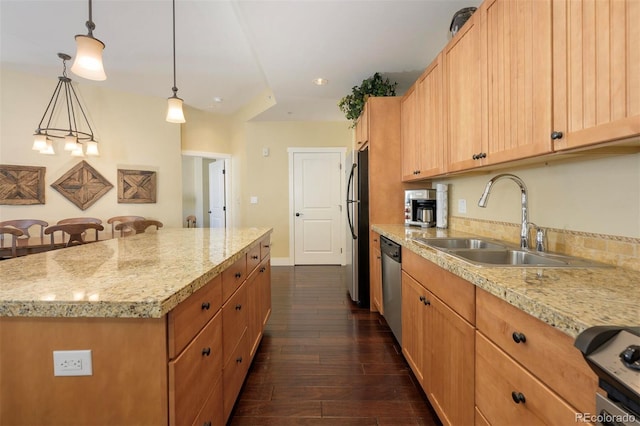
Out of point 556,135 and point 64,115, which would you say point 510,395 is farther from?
point 64,115

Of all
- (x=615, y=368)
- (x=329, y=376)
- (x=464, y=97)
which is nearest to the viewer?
(x=615, y=368)

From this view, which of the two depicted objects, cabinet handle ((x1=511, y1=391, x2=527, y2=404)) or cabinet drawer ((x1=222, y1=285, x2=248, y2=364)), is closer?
cabinet handle ((x1=511, y1=391, x2=527, y2=404))

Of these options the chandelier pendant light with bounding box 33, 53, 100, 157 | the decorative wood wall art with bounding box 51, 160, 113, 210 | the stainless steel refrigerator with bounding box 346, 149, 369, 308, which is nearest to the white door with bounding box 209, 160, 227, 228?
the decorative wood wall art with bounding box 51, 160, 113, 210

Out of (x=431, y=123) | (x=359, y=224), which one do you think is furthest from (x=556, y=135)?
(x=359, y=224)

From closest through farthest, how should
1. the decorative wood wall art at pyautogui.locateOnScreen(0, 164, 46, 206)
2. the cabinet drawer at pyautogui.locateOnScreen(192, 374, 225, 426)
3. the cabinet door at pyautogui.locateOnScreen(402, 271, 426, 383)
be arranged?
1. the cabinet drawer at pyautogui.locateOnScreen(192, 374, 225, 426)
2. the cabinet door at pyautogui.locateOnScreen(402, 271, 426, 383)
3. the decorative wood wall art at pyautogui.locateOnScreen(0, 164, 46, 206)

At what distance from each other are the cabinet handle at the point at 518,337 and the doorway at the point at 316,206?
4162 millimetres

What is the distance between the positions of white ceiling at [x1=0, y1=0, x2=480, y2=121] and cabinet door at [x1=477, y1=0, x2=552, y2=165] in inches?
31.4

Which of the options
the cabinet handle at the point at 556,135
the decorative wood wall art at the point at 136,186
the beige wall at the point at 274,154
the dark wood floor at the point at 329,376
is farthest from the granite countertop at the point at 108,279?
the beige wall at the point at 274,154

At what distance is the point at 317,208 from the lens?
16.6 feet

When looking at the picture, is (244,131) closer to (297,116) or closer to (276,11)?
(297,116)

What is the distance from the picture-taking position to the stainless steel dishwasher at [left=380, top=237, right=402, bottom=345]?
2.01 m

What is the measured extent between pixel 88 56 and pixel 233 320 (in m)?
1.59

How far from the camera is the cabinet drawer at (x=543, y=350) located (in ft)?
2.11

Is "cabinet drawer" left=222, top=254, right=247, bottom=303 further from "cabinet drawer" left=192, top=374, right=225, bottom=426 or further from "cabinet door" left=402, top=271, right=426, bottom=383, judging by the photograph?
"cabinet door" left=402, top=271, right=426, bottom=383
